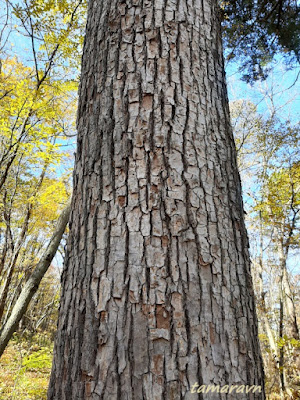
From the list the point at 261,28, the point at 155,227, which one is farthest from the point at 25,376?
the point at 261,28

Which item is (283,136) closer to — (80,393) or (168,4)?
(168,4)

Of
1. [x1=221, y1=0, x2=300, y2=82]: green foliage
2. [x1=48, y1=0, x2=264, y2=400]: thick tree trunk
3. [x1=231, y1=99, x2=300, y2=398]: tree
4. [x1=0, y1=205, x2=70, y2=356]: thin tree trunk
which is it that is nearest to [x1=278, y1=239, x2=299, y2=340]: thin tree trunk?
[x1=231, y1=99, x2=300, y2=398]: tree

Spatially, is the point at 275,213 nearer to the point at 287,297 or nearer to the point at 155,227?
the point at 287,297

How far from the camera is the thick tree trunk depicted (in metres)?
0.73

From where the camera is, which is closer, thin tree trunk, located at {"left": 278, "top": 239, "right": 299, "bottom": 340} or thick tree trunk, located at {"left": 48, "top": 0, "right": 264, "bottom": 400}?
thick tree trunk, located at {"left": 48, "top": 0, "right": 264, "bottom": 400}

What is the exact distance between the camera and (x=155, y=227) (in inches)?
32.8

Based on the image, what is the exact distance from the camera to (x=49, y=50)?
456cm

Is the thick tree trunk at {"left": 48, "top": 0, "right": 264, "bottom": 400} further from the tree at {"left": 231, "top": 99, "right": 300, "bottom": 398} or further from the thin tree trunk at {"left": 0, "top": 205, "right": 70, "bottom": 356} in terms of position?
the tree at {"left": 231, "top": 99, "right": 300, "bottom": 398}

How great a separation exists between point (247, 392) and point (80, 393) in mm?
438

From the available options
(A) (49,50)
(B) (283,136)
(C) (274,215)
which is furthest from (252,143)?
(A) (49,50)

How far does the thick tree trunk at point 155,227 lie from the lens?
2.40 feet

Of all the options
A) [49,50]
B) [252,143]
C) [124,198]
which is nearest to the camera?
[124,198]

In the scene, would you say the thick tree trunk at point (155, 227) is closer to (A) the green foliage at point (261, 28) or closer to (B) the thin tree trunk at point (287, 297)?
(A) the green foliage at point (261, 28)

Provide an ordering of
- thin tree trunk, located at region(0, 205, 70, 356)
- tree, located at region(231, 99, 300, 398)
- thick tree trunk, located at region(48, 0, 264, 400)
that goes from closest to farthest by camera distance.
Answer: thick tree trunk, located at region(48, 0, 264, 400)
thin tree trunk, located at region(0, 205, 70, 356)
tree, located at region(231, 99, 300, 398)
